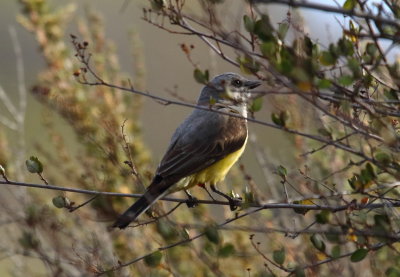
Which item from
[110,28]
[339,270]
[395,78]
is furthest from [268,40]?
[110,28]

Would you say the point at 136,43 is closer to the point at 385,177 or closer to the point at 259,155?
the point at 259,155

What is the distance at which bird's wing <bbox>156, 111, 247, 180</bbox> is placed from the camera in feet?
18.1

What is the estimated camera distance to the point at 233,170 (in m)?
7.14

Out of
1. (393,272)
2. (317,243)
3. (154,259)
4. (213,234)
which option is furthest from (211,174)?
(393,272)

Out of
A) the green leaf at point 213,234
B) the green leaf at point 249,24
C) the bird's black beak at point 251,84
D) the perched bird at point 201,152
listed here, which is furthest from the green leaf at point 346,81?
the bird's black beak at point 251,84

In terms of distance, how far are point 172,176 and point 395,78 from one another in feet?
8.17

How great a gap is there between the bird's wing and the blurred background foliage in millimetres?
212

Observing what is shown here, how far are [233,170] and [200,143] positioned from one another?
1.41m

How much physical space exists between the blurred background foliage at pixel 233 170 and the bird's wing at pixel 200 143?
8.3 inches

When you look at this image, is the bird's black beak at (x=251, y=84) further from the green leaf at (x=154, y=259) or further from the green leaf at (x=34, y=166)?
the green leaf at (x=154, y=259)

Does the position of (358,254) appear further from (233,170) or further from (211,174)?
(233,170)

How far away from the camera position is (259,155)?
21.6 feet

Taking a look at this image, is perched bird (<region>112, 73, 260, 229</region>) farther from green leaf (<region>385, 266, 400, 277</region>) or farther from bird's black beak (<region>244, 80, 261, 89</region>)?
green leaf (<region>385, 266, 400, 277</region>)

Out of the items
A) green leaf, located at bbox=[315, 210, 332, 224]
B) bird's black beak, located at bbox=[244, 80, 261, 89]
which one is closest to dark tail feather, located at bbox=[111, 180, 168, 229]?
green leaf, located at bbox=[315, 210, 332, 224]
